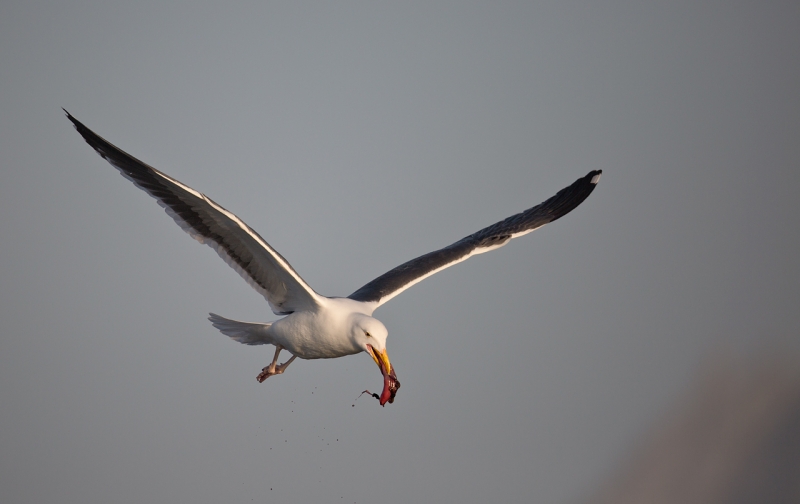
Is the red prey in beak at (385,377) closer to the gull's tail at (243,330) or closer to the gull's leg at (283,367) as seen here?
the gull's tail at (243,330)

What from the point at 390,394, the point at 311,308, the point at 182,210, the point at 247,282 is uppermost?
the point at 182,210

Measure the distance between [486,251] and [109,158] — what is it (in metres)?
5.82

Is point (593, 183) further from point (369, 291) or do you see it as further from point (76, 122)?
point (76, 122)

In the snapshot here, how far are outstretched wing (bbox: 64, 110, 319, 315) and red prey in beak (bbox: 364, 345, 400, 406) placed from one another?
1.05 meters

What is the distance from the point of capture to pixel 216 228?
938cm

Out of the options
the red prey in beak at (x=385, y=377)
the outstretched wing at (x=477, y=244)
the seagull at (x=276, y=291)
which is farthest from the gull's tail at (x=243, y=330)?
the red prey in beak at (x=385, y=377)

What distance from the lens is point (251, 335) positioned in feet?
35.0

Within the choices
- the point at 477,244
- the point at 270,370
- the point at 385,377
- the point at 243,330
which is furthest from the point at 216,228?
the point at 477,244

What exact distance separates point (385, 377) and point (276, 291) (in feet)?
7.29

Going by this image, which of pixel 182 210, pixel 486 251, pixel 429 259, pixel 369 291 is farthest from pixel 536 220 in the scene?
pixel 182 210

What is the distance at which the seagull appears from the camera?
8820mm

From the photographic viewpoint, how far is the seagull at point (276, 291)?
8820 mm

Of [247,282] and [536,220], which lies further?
[536,220]

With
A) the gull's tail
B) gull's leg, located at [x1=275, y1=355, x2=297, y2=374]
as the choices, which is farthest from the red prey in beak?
gull's leg, located at [x1=275, y1=355, x2=297, y2=374]
